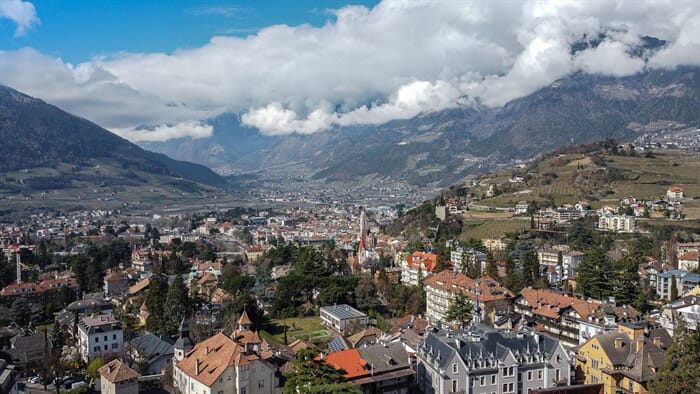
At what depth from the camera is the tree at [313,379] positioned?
2355 cm

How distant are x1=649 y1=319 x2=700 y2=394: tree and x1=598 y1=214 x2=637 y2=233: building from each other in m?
53.9

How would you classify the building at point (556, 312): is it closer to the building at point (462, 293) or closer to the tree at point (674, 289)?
the building at point (462, 293)

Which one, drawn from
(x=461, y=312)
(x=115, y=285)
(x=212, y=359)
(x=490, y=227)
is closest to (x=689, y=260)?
(x=490, y=227)

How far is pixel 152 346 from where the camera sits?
37031 mm

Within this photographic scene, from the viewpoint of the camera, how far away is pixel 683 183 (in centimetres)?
9544

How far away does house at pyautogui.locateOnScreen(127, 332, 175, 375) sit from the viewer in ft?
116

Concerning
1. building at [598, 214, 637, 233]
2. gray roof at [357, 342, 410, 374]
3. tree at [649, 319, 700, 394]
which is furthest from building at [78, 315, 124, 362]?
building at [598, 214, 637, 233]

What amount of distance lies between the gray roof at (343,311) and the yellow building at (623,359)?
1735cm

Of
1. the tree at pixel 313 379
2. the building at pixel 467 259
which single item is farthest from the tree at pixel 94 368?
the building at pixel 467 259

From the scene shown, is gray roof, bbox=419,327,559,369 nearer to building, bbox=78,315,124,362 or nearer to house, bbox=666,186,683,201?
building, bbox=78,315,124,362

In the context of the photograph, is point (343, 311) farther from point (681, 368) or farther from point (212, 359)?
point (681, 368)

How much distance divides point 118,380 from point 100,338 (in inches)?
471

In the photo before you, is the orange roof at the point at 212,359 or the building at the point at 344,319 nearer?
the orange roof at the point at 212,359

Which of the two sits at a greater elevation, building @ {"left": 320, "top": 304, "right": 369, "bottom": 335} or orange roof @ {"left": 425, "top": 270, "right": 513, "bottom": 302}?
orange roof @ {"left": 425, "top": 270, "right": 513, "bottom": 302}
